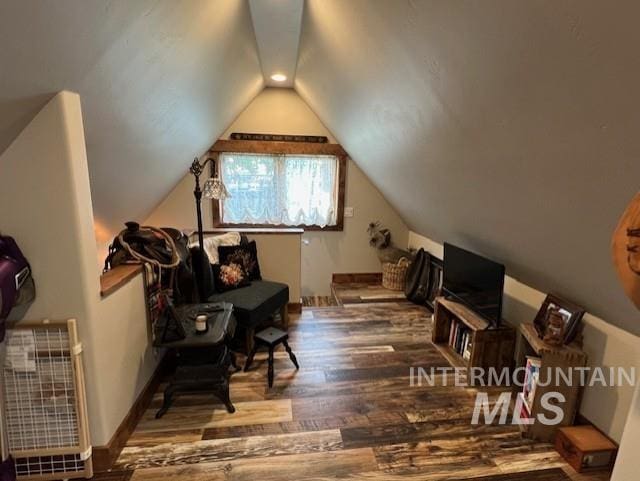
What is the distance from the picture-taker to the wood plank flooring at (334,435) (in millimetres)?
1761

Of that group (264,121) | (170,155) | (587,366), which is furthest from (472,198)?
(264,121)

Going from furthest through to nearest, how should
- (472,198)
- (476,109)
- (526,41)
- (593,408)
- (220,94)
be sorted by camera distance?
(220,94)
(472,198)
(593,408)
(476,109)
(526,41)

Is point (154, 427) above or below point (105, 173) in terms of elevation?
below

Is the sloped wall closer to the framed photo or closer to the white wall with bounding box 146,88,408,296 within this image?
the framed photo

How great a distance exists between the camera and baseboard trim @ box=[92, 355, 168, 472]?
5.71 ft

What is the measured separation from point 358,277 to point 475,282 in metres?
2.24

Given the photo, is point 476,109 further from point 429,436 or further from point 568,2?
point 429,436

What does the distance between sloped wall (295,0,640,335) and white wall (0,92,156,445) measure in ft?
4.77

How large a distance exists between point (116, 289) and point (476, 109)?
1.99 m

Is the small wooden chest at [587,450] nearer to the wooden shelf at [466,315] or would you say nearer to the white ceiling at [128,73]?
the wooden shelf at [466,315]

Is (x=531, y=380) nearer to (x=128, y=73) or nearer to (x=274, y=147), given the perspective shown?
(x=128, y=73)

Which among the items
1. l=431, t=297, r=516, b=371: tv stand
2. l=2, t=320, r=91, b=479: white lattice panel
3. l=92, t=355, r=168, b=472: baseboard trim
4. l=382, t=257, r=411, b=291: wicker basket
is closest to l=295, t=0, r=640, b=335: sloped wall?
l=431, t=297, r=516, b=371: tv stand

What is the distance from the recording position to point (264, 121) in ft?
14.0

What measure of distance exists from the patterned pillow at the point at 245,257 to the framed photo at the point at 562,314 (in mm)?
2403
